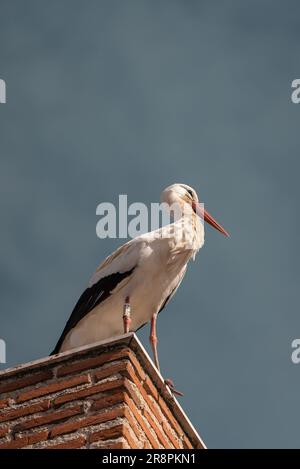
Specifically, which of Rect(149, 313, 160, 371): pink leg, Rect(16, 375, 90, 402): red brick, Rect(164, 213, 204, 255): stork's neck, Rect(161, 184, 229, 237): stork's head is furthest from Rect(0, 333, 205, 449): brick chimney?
Rect(161, 184, 229, 237): stork's head

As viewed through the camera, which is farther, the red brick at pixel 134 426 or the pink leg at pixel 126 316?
the pink leg at pixel 126 316

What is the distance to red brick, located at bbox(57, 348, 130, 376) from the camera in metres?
7.33

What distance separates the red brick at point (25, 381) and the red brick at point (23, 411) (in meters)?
0.20

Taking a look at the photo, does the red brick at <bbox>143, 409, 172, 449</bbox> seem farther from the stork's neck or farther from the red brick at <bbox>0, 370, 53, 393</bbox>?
the stork's neck

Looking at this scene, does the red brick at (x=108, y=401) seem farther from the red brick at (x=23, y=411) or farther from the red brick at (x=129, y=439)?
the red brick at (x=23, y=411)

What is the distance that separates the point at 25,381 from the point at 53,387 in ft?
0.86

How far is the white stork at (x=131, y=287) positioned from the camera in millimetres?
10000

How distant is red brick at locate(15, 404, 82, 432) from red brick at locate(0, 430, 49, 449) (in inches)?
2.9

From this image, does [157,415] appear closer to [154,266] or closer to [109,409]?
[109,409]

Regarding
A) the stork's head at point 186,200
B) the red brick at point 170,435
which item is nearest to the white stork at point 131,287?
the stork's head at point 186,200

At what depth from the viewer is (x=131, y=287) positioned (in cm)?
1005
